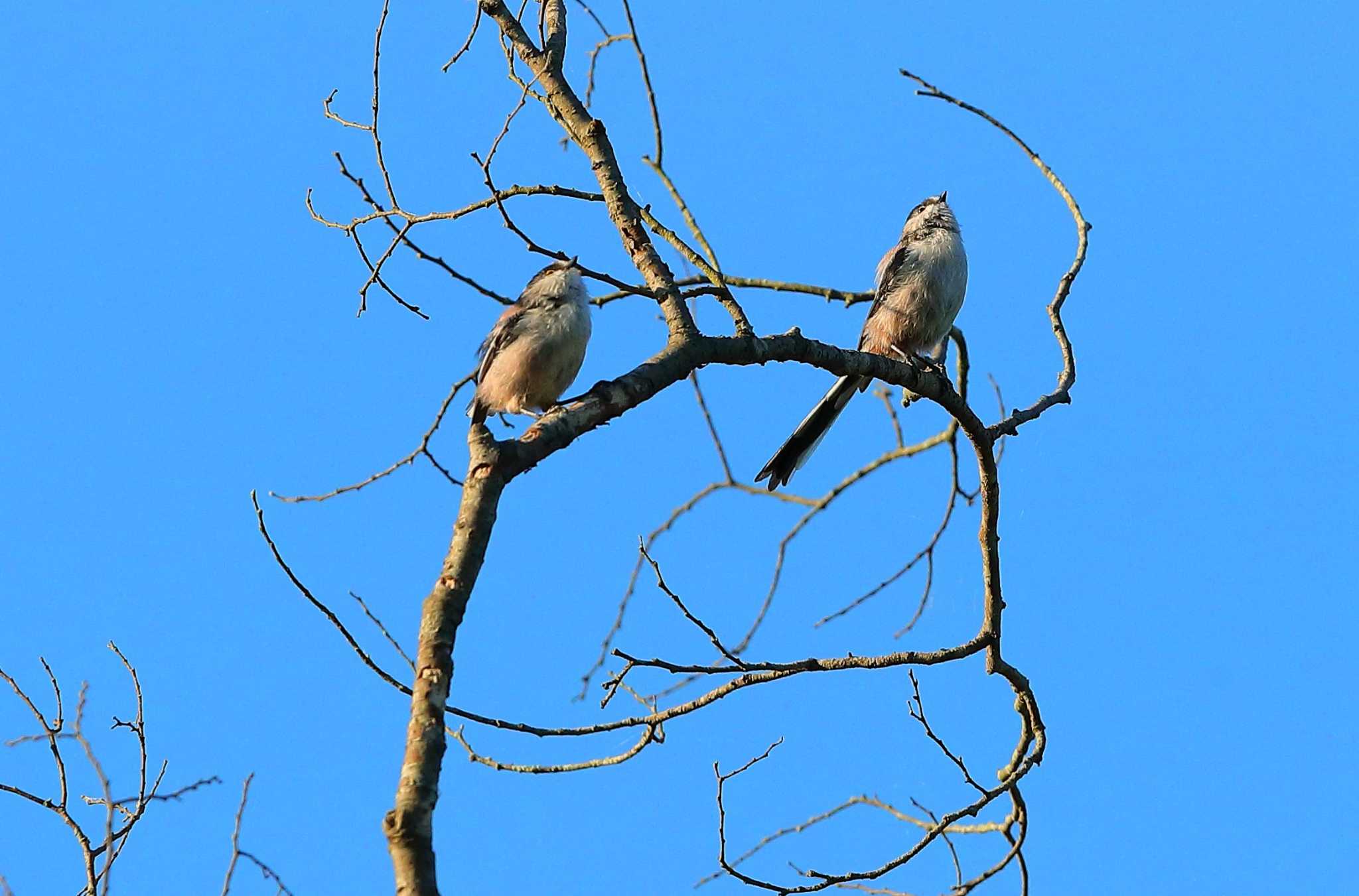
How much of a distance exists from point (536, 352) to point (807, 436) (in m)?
1.31

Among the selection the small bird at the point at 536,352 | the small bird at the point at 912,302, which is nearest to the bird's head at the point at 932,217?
the small bird at the point at 912,302

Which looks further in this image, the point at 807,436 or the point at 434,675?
the point at 807,436

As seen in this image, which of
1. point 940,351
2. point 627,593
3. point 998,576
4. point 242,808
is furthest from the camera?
point 940,351

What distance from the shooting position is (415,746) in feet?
6.54

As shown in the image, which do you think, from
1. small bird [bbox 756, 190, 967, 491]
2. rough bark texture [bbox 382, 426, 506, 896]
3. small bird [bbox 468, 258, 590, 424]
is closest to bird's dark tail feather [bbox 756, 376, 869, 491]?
small bird [bbox 756, 190, 967, 491]

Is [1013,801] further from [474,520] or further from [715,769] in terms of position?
[474,520]

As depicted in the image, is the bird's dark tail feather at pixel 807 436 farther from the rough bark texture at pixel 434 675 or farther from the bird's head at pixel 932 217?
the rough bark texture at pixel 434 675

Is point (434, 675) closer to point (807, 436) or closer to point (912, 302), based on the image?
point (807, 436)

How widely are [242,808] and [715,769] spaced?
4.41 feet

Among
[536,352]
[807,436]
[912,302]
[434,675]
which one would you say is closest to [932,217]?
[912,302]

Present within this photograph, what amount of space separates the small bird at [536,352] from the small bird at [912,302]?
1.09 meters

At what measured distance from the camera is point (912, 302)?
592cm

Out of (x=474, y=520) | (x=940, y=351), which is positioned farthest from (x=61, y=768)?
(x=940, y=351)

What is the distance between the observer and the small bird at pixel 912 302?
561 cm
